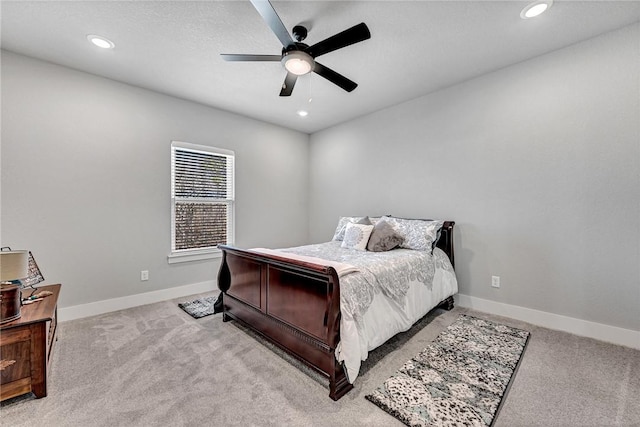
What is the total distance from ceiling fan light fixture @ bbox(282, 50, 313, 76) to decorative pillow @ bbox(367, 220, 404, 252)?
1.89m

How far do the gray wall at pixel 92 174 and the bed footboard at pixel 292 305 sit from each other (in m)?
1.46

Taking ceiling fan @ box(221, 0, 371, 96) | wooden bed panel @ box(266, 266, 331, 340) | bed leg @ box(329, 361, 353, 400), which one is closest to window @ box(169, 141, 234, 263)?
ceiling fan @ box(221, 0, 371, 96)

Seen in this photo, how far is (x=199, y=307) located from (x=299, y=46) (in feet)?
9.96

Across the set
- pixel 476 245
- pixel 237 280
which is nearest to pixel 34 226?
pixel 237 280

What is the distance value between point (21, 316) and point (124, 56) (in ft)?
8.11

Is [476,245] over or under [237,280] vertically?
over

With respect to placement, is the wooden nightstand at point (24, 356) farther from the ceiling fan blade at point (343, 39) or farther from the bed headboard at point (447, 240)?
the bed headboard at point (447, 240)

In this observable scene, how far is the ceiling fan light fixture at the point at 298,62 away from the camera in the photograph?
2.04 m

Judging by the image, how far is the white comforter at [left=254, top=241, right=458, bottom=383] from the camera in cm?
174

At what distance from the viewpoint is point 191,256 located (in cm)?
378

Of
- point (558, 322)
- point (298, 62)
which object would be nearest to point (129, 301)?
point (298, 62)

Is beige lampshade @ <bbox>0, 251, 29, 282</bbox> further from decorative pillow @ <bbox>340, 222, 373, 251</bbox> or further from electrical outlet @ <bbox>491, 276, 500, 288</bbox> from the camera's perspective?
electrical outlet @ <bbox>491, 276, 500, 288</bbox>

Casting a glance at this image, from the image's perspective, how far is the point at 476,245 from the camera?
3.18 meters

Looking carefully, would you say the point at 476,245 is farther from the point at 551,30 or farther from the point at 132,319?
the point at 132,319
